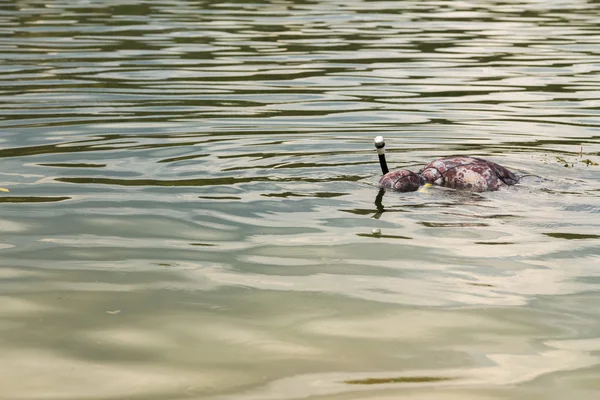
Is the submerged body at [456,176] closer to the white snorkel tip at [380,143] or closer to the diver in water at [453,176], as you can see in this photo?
the diver in water at [453,176]

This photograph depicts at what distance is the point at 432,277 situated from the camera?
655 centimetres

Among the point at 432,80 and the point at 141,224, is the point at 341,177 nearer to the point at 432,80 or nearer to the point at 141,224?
the point at 141,224

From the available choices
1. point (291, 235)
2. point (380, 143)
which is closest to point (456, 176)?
point (380, 143)

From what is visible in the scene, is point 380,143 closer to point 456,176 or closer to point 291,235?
point 456,176

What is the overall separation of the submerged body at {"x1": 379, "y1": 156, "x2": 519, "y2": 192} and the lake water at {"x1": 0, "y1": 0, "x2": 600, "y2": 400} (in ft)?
0.38

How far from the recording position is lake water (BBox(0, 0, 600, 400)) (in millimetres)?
5203

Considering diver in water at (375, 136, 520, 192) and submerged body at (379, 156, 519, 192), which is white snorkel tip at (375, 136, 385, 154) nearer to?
diver in water at (375, 136, 520, 192)

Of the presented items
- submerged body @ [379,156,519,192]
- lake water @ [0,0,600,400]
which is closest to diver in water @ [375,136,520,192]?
submerged body @ [379,156,519,192]

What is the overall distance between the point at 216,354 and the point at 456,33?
1750 cm

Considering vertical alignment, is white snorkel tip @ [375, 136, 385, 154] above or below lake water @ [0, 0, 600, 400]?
above

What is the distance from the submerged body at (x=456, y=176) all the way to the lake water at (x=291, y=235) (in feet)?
0.38

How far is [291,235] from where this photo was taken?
7574 mm

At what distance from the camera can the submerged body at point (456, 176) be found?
895 centimetres

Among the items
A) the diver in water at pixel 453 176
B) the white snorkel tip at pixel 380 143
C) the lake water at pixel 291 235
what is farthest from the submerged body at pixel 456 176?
the white snorkel tip at pixel 380 143
